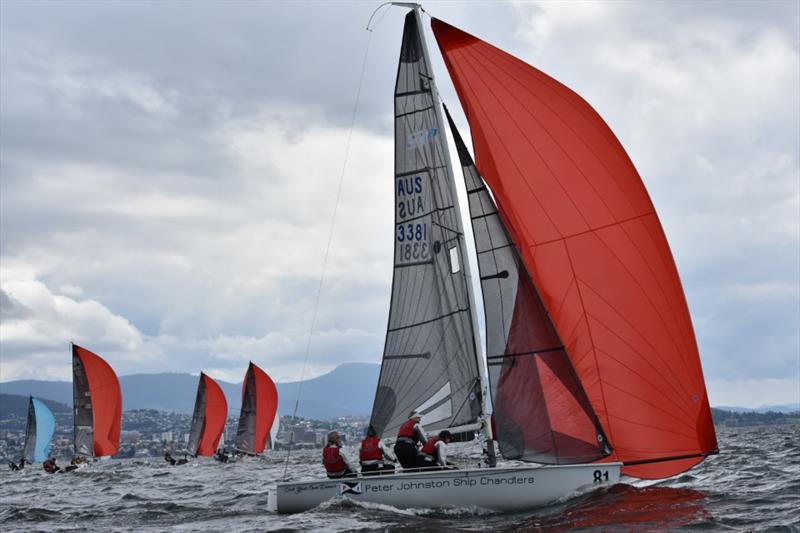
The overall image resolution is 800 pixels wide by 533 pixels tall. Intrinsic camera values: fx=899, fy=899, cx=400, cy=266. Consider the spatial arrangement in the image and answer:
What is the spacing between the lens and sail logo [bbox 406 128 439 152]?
15.5 metres

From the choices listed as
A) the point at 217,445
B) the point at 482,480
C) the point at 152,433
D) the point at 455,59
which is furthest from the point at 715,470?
the point at 152,433

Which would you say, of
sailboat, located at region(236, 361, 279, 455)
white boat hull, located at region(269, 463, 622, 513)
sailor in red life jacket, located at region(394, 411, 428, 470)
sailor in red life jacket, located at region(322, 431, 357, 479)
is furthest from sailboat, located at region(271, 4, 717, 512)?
sailboat, located at region(236, 361, 279, 455)

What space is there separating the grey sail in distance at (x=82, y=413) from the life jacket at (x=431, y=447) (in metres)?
36.3

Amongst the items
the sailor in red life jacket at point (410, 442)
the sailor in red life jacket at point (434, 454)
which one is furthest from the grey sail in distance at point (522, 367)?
the sailor in red life jacket at point (410, 442)

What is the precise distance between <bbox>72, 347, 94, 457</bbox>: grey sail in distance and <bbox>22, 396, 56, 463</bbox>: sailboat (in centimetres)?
1366

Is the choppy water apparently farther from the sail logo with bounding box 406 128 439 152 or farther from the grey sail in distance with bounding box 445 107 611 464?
the sail logo with bounding box 406 128 439 152

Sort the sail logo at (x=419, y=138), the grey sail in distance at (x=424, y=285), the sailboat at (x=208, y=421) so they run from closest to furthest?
the grey sail in distance at (x=424, y=285) → the sail logo at (x=419, y=138) → the sailboat at (x=208, y=421)

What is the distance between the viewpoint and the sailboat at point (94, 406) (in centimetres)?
4653

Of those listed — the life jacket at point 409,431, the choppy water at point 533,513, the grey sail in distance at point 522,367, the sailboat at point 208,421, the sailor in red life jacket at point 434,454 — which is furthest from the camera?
the sailboat at point 208,421

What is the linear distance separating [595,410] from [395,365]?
352 cm

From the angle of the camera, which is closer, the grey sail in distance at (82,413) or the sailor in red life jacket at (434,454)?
the sailor in red life jacket at (434,454)

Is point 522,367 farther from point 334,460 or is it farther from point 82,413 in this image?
point 82,413

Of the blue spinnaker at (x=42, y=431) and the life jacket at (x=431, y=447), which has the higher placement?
the blue spinnaker at (x=42, y=431)

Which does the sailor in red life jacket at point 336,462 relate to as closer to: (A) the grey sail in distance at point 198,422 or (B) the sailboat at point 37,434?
(A) the grey sail in distance at point 198,422
